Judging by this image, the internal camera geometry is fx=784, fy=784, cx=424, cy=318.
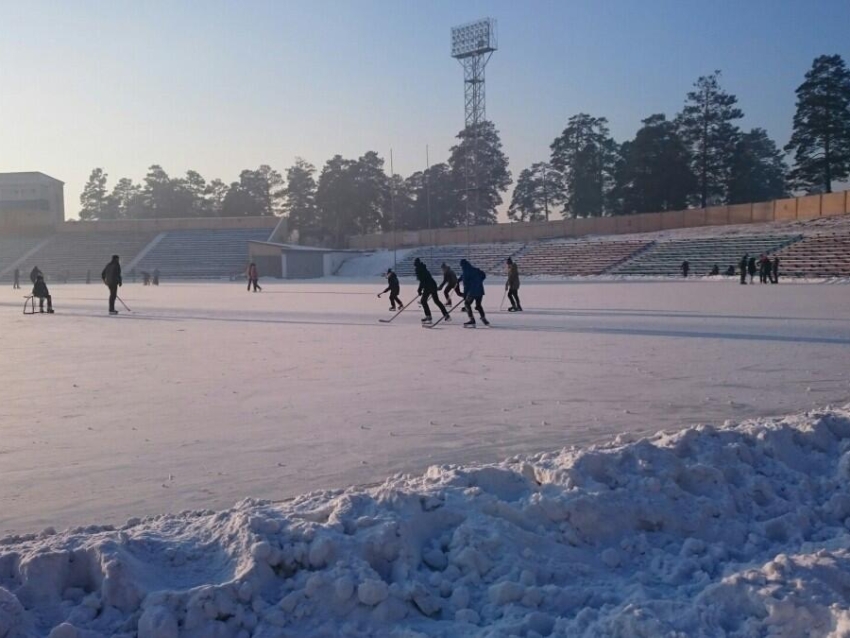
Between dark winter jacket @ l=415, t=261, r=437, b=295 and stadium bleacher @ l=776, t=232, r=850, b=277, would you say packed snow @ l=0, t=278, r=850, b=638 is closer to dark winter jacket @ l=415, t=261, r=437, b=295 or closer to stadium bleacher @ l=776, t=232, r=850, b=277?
dark winter jacket @ l=415, t=261, r=437, b=295

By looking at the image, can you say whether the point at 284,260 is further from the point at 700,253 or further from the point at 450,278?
the point at 450,278

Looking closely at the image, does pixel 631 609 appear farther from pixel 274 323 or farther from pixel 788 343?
pixel 274 323

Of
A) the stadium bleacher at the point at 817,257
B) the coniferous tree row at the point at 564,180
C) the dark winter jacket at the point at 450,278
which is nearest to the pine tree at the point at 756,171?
the coniferous tree row at the point at 564,180

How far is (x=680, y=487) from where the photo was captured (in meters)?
4.95

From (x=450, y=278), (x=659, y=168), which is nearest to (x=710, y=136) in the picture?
(x=659, y=168)

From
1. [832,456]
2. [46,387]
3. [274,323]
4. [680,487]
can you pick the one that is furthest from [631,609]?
[274,323]

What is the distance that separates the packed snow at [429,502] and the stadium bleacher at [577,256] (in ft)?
138

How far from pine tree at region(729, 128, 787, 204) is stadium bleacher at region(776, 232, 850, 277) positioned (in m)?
29.7

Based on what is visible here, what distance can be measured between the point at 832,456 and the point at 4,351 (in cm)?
1329

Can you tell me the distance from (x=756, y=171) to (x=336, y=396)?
260ft

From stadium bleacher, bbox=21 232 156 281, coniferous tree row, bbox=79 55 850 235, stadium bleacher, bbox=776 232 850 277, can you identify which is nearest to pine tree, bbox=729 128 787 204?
coniferous tree row, bbox=79 55 850 235

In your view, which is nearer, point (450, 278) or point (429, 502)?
point (429, 502)

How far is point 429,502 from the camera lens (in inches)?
177

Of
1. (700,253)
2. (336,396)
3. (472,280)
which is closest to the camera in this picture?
(336,396)
